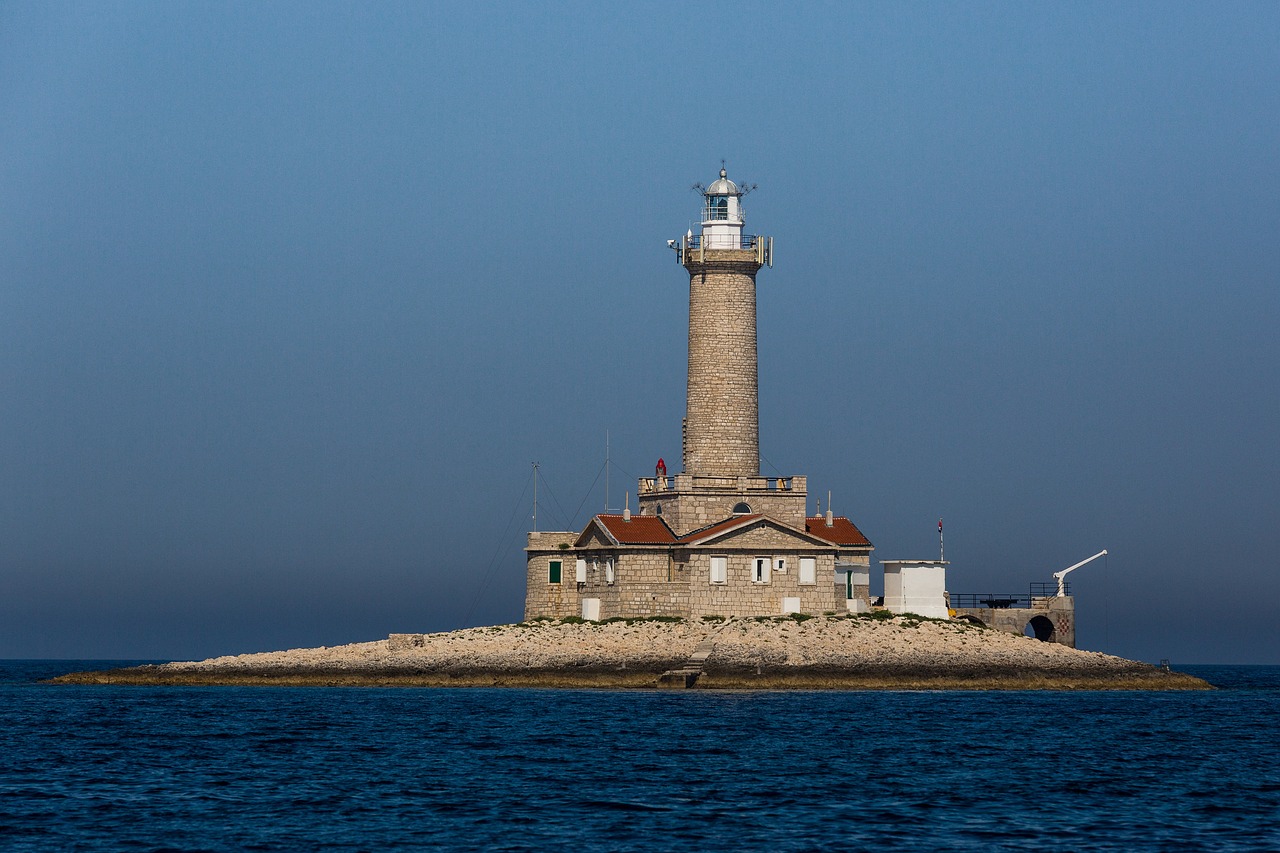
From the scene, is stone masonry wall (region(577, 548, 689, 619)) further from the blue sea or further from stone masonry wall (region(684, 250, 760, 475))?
the blue sea

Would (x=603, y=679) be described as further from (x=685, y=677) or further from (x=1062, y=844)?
(x=1062, y=844)

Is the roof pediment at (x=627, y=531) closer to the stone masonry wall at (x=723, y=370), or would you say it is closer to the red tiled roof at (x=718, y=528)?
the red tiled roof at (x=718, y=528)

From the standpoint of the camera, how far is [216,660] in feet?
228

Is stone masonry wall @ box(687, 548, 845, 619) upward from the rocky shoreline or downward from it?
upward

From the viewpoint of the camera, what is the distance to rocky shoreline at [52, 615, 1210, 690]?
61406 mm

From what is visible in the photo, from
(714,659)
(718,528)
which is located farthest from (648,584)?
(714,659)

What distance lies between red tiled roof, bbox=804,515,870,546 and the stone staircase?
30.4 ft

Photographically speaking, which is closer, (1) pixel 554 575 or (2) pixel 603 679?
(2) pixel 603 679

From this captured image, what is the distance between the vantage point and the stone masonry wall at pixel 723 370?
68438 millimetres

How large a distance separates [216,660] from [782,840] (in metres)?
43.8

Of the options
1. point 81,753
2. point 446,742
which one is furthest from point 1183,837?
point 81,753

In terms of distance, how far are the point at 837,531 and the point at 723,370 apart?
827 cm

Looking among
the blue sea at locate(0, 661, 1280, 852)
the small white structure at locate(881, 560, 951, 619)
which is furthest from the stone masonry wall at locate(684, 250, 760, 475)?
the blue sea at locate(0, 661, 1280, 852)

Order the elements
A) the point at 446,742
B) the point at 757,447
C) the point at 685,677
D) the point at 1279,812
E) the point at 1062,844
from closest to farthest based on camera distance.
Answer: the point at 1062,844 → the point at 1279,812 → the point at 446,742 → the point at 685,677 → the point at 757,447
